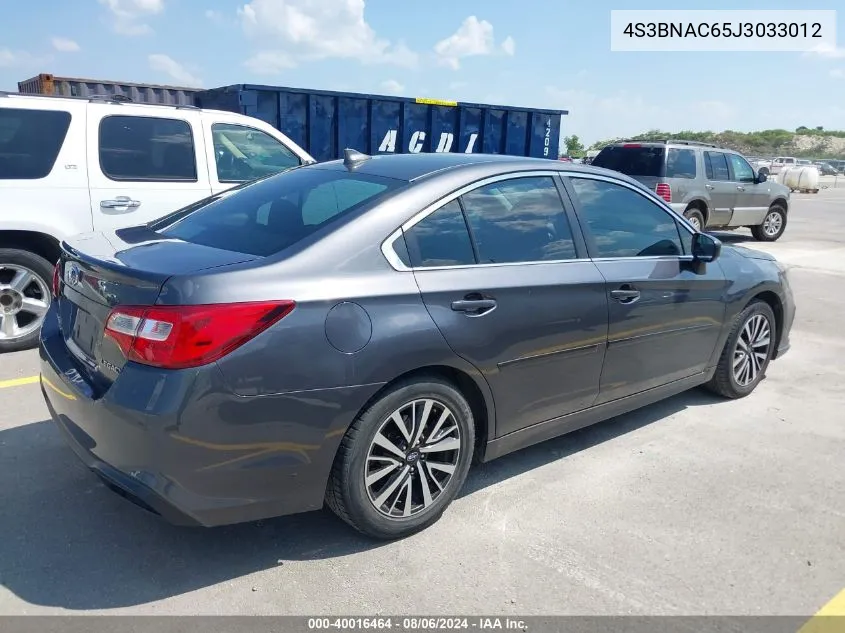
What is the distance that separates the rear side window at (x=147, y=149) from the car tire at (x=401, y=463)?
407cm

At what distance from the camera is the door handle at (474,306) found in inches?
123

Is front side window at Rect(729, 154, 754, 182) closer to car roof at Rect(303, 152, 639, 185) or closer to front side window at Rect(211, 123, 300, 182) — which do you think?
front side window at Rect(211, 123, 300, 182)

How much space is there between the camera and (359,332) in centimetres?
281

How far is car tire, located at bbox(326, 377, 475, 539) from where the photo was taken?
9.50ft

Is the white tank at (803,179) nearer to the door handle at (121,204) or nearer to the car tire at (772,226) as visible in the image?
the car tire at (772,226)

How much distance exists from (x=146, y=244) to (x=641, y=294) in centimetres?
253

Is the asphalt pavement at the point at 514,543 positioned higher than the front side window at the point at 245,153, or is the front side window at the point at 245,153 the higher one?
the front side window at the point at 245,153

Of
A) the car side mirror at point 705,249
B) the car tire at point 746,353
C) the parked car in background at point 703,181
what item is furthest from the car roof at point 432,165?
the parked car in background at point 703,181

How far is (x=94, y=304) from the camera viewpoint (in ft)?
9.50

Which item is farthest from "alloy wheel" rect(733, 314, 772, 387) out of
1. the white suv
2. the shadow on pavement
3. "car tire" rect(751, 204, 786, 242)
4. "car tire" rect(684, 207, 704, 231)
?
"car tire" rect(751, 204, 786, 242)
